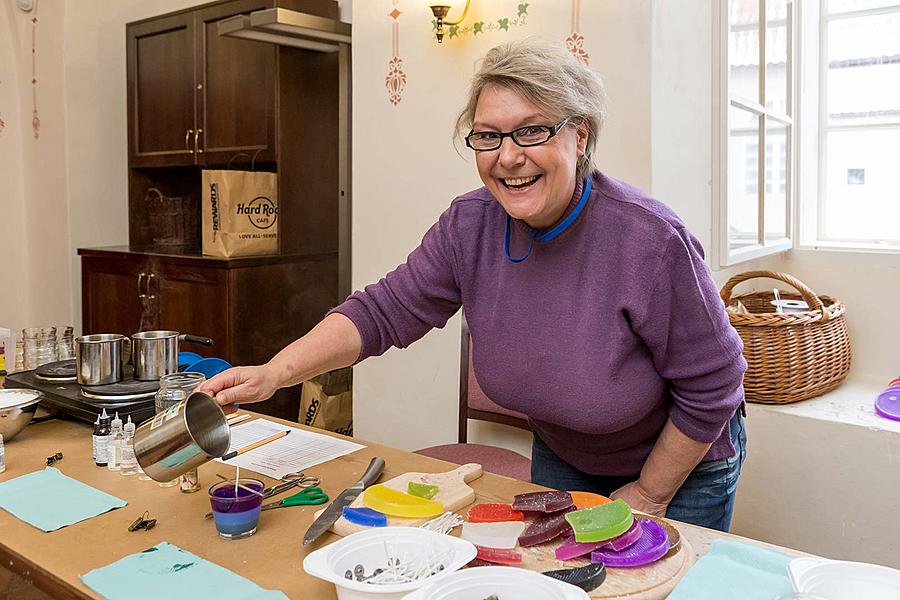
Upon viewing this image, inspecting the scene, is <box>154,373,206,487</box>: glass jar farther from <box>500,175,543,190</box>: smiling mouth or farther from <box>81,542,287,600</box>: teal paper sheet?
<box>500,175,543,190</box>: smiling mouth

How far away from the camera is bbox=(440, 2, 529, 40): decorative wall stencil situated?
2672mm

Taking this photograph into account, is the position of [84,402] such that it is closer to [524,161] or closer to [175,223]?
[524,161]

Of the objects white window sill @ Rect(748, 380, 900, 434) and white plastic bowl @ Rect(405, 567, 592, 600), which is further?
white window sill @ Rect(748, 380, 900, 434)

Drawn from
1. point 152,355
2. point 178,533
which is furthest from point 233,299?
point 178,533

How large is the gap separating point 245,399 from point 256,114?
2578 millimetres

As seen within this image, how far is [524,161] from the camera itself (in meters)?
1.55

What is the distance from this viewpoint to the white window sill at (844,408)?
2.51m

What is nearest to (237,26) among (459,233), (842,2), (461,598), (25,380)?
(25,380)

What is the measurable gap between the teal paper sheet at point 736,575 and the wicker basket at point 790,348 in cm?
138

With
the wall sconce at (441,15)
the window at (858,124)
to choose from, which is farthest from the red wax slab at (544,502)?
the window at (858,124)

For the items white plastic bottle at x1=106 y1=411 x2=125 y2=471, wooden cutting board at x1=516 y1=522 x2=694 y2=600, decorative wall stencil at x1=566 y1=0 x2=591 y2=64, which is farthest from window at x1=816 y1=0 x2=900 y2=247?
white plastic bottle at x1=106 y1=411 x2=125 y2=471

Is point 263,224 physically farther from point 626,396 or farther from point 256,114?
point 626,396

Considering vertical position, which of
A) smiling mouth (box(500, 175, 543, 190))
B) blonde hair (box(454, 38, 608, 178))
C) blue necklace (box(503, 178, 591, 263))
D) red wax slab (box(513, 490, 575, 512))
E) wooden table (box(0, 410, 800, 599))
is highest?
blonde hair (box(454, 38, 608, 178))

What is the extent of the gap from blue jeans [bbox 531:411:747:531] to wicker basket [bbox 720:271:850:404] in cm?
78
